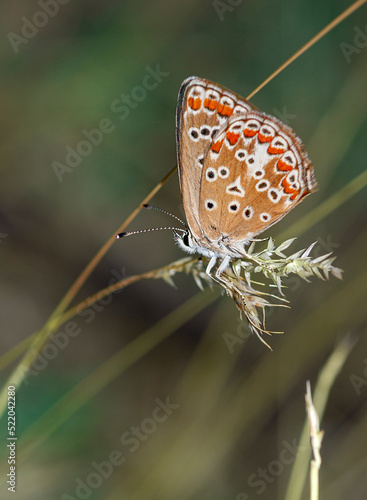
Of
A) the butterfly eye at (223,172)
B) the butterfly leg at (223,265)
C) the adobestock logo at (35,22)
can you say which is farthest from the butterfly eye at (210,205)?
the adobestock logo at (35,22)

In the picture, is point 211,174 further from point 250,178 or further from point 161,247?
point 161,247

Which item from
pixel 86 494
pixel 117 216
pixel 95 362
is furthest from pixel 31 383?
pixel 117 216

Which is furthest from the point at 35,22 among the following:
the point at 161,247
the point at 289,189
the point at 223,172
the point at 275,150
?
the point at 289,189

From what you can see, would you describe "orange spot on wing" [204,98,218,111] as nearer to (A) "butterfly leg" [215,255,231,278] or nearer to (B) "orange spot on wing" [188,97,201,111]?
(B) "orange spot on wing" [188,97,201,111]

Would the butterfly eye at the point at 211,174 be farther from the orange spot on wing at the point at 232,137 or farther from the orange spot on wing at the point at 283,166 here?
the orange spot on wing at the point at 283,166

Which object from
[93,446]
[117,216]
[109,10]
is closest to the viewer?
[93,446]

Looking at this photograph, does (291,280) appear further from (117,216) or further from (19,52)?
(19,52)

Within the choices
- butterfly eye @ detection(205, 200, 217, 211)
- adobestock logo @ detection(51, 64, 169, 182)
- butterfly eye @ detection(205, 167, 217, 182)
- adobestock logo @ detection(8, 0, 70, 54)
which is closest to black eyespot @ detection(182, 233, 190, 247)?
butterfly eye @ detection(205, 200, 217, 211)
